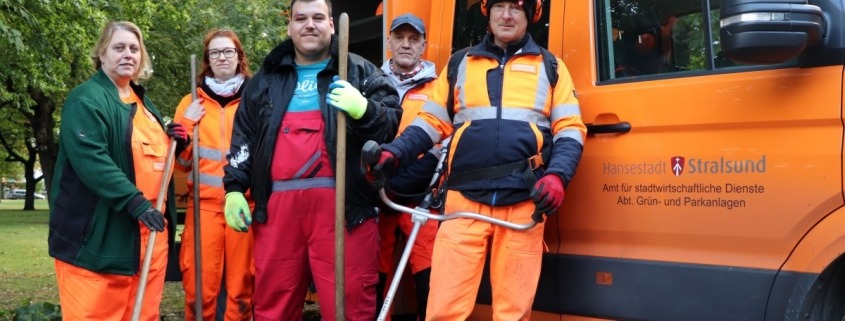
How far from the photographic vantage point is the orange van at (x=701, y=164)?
→ 2930 millimetres

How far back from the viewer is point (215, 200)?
4828mm

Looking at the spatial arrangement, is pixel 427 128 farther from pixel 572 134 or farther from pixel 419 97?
pixel 419 97

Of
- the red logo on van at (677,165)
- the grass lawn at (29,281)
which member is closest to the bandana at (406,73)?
the red logo on van at (677,165)

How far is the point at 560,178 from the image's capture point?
326cm

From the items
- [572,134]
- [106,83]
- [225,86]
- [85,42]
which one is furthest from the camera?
[85,42]

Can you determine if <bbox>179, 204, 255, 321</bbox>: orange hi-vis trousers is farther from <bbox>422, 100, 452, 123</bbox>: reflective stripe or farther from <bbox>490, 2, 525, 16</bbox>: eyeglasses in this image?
<bbox>490, 2, 525, 16</bbox>: eyeglasses

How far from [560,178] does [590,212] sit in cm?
36

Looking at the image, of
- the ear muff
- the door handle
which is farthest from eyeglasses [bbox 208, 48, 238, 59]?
the door handle

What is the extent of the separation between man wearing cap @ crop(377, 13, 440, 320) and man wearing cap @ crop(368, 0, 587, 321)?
0.54 m

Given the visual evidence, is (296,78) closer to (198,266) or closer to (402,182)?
(402,182)

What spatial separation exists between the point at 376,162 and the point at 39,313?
3.06m

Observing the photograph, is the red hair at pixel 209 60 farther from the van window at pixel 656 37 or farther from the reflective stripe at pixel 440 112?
the van window at pixel 656 37

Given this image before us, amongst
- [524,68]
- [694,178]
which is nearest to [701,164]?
[694,178]

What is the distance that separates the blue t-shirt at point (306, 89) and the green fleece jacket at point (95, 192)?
2.41 ft
